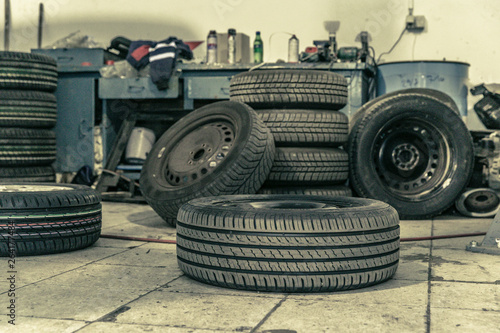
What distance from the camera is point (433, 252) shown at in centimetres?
304

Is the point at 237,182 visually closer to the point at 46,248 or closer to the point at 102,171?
the point at 46,248

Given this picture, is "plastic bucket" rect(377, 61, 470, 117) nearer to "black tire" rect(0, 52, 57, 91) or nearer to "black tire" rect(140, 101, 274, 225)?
"black tire" rect(140, 101, 274, 225)

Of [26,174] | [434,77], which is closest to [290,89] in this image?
[434,77]

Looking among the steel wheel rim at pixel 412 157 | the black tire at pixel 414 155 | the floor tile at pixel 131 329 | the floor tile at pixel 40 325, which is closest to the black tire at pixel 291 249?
the floor tile at pixel 131 329

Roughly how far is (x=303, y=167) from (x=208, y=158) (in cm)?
70

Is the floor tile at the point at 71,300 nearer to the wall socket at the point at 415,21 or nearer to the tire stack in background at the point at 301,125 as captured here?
the tire stack in background at the point at 301,125

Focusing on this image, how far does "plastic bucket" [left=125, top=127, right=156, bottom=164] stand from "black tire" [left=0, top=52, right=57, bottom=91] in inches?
38.7

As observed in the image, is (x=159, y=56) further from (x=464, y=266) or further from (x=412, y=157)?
(x=464, y=266)

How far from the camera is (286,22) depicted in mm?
6945

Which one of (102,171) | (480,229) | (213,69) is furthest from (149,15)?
(480,229)

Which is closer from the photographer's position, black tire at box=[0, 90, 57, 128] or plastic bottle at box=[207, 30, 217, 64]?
black tire at box=[0, 90, 57, 128]

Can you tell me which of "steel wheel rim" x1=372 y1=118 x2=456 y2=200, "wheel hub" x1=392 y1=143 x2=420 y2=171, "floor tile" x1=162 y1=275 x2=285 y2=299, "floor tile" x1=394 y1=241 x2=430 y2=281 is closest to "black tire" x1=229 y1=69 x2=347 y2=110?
"steel wheel rim" x1=372 y1=118 x2=456 y2=200

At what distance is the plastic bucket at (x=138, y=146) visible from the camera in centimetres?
618

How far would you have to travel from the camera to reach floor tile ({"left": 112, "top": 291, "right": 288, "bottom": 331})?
1.77 metres
